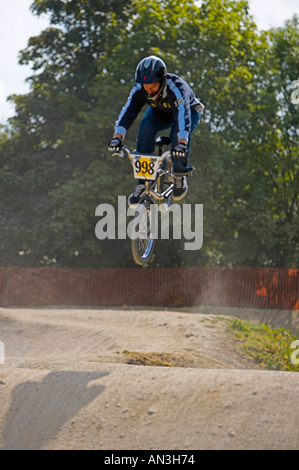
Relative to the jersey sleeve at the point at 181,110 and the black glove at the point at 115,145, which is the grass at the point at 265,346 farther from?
the black glove at the point at 115,145

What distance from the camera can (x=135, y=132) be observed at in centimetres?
2912

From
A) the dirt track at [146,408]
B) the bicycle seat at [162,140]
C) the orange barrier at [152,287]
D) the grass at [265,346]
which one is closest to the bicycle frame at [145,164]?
the bicycle seat at [162,140]

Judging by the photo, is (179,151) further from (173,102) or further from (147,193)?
(147,193)

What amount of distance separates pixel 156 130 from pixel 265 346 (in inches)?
283

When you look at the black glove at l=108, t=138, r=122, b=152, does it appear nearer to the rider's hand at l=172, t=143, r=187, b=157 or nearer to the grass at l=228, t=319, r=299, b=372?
the rider's hand at l=172, t=143, r=187, b=157

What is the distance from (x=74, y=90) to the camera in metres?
32.6

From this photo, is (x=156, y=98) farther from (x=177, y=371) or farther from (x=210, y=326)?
(x=210, y=326)

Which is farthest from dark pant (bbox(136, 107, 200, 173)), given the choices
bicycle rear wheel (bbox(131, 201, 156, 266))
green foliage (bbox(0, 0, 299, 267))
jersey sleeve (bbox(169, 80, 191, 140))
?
green foliage (bbox(0, 0, 299, 267))

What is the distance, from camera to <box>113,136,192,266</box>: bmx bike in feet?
30.0

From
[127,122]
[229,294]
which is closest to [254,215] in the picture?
[229,294]

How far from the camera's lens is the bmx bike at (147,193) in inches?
360

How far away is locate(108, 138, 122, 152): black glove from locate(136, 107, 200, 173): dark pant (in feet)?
1.50

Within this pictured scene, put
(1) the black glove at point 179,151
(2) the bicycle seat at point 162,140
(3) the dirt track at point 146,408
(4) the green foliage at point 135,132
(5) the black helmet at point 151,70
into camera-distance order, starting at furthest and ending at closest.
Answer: (4) the green foliage at point 135,132, (2) the bicycle seat at point 162,140, (1) the black glove at point 179,151, (5) the black helmet at point 151,70, (3) the dirt track at point 146,408

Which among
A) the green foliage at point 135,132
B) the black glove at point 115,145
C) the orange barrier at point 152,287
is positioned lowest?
the orange barrier at point 152,287
